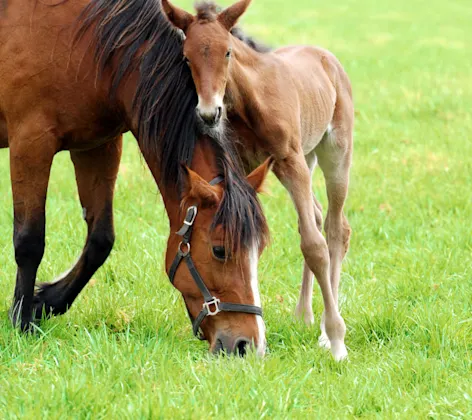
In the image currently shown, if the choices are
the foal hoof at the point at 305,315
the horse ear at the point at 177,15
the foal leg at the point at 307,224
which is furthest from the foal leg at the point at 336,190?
the horse ear at the point at 177,15

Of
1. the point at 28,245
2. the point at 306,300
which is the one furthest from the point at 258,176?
the point at 28,245

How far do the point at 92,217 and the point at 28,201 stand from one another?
2.08ft

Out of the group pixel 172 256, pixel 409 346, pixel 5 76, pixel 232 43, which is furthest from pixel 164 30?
pixel 409 346

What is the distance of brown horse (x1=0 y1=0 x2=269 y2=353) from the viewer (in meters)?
3.99

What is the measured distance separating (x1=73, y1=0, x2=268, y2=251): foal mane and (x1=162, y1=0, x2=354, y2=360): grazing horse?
17cm

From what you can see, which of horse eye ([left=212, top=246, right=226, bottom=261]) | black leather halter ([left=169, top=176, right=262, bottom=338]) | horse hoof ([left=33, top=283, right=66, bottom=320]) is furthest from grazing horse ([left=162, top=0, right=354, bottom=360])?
horse hoof ([left=33, top=283, right=66, bottom=320])

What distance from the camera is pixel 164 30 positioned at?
4434 millimetres

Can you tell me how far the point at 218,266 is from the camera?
13.2 feet

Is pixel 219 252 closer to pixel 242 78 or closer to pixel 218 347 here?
pixel 218 347

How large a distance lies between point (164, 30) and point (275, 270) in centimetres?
203

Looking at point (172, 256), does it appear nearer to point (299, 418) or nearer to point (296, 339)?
point (296, 339)

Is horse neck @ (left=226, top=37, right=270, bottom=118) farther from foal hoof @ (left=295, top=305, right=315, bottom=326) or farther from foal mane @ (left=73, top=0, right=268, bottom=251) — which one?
foal hoof @ (left=295, top=305, right=315, bottom=326)

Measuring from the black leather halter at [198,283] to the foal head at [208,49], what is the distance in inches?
15.8

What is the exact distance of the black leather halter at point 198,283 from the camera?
3951mm
